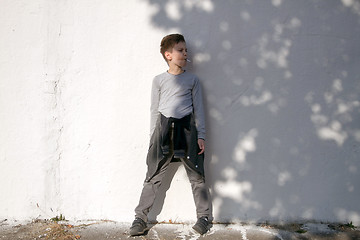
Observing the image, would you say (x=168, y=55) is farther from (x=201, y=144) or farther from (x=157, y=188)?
(x=157, y=188)

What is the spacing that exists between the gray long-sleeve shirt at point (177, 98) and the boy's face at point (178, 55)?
11 cm

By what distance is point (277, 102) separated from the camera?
11.6 feet

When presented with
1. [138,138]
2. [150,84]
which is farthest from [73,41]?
[138,138]

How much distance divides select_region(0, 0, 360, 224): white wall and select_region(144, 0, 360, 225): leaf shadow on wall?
10mm

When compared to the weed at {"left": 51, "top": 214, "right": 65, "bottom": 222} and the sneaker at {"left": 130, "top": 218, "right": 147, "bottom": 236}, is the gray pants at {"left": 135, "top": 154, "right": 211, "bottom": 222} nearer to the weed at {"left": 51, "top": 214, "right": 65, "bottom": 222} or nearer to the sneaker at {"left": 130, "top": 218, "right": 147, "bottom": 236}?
the sneaker at {"left": 130, "top": 218, "right": 147, "bottom": 236}

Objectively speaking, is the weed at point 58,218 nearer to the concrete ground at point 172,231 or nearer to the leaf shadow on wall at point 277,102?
the concrete ground at point 172,231

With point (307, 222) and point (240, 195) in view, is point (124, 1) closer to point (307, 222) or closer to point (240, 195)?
point (240, 195)

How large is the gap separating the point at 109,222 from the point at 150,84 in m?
1.52

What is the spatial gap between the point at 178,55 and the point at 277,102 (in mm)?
1148

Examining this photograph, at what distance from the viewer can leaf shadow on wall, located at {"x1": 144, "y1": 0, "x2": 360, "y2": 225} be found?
347 cm

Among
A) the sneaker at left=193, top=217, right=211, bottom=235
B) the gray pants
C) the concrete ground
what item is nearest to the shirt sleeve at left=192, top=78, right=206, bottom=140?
the gray pants

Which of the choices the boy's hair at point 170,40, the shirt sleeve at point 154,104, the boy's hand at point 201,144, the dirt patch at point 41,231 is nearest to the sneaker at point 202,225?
the boy's hand at point 201,144

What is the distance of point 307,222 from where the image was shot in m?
3.55

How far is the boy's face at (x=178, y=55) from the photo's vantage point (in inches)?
129
